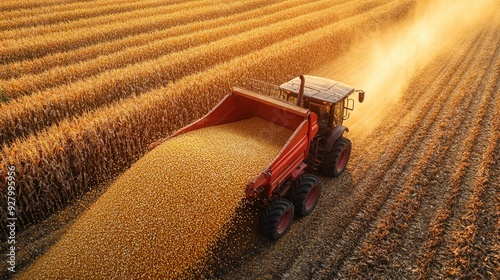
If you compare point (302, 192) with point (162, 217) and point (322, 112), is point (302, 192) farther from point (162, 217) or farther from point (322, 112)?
point (162, 217)

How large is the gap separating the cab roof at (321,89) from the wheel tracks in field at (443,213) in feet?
9.10

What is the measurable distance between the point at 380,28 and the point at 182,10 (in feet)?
38.9

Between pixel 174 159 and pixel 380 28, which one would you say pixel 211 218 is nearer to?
pixel 174 159

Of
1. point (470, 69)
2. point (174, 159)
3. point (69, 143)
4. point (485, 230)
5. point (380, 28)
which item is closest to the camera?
point (174, 159)

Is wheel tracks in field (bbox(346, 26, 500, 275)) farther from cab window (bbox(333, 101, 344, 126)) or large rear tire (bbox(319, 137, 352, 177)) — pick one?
cab window (bbox(333, 101, 344, 126))

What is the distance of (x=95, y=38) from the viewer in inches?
596

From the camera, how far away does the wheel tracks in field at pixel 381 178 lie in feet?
18.2

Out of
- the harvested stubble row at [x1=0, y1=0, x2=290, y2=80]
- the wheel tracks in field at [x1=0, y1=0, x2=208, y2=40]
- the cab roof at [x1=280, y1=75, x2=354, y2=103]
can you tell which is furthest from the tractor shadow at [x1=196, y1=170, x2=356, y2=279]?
the wheel tracks in field at [x1=0, y1=0, x2=208, y2=40]

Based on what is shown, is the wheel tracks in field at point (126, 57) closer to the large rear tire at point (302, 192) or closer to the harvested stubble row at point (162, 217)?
the harvested stubble row at point (162, 217)

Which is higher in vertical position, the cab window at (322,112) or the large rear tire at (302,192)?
the cab window at (322,112)

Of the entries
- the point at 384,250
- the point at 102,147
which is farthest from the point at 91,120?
the point at 384,250

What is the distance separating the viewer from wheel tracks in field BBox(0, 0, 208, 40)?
1506cm

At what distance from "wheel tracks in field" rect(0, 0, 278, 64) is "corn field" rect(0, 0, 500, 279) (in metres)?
0.07

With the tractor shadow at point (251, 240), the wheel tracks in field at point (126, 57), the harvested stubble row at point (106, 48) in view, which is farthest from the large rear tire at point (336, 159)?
the harvested stubble row at point (106, 48)
